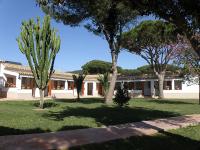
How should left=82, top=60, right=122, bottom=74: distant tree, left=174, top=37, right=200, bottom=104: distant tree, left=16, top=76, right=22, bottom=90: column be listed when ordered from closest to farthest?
1. left=174, top=37, right=200, bottom=104: distant tree
2. left=16, top=76, right=22, bottom=90: column
3. left=82, top=60, right=122, bottom=74: distant tree

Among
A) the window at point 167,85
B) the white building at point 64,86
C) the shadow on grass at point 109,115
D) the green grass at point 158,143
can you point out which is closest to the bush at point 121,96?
the shadow on grass at point 109,115

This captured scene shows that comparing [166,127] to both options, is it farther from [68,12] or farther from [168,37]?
[168,37]

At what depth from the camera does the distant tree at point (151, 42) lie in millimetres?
37938

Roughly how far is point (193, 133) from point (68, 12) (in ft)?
53.5

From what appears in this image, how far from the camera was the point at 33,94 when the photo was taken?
3916cm

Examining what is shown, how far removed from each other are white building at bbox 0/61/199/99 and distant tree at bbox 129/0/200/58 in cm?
2518

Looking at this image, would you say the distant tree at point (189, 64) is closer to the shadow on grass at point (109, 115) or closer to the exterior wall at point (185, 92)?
the shadow on grass at point (109, 115)

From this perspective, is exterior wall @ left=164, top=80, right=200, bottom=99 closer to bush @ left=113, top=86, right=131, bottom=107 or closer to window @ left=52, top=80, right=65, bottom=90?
window @ left=52, top=80, right=65, bottom=90

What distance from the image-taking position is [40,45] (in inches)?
824

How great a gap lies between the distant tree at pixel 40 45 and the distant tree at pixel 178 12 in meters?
13.0

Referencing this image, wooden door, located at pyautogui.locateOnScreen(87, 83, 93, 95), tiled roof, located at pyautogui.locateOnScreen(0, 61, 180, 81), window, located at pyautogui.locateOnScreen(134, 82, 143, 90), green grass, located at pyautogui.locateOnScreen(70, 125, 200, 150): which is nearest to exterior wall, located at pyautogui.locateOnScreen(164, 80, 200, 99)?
tiled roof, located at pyautogui.locateOnScreen(0, 61, 180, 81)

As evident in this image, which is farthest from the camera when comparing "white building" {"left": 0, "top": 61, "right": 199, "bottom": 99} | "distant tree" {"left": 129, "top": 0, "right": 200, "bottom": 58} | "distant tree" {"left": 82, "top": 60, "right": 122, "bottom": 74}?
"distant tree" {"left": 82, "top": 60, "right": 122, "bottom": 74}

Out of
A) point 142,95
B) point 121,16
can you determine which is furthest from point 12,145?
point 142,95

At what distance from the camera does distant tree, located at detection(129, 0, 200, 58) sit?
8148 millimetres
